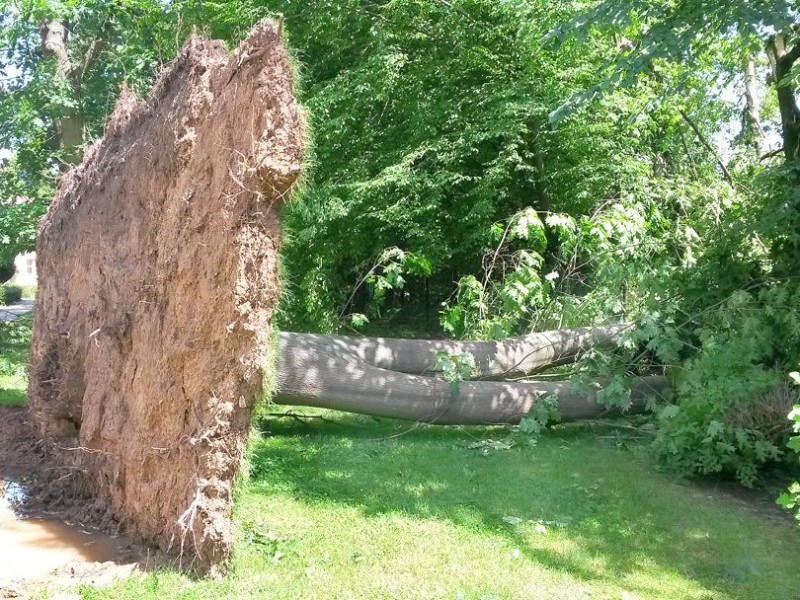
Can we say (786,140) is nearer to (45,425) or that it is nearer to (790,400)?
(790,400)

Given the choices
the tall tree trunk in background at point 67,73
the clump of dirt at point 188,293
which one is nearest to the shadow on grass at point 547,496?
the clump of dirt at point 188,293

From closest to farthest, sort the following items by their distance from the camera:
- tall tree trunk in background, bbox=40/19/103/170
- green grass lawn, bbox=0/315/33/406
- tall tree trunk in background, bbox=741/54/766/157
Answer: green grass lawn, bbox=0/315/33/406, tall tree trunk in background, bbox=40/19/103/170, tall tree trunk in background, bbox=741/54/766/157

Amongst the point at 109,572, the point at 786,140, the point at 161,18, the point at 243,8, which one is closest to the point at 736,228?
the point at 786,140

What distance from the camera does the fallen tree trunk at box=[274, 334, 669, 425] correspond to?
7.38 metres

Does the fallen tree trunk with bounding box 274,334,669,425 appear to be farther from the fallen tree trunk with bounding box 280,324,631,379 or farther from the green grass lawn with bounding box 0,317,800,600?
the green grass lawn with bounding box 0,317,800,600

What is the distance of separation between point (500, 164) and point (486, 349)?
3.71m

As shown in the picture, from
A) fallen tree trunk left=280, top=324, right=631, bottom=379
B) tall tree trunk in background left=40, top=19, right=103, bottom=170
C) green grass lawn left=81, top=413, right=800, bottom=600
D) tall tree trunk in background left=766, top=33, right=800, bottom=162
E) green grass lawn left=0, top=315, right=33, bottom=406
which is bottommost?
green grass lawn left=81, top=413, right=800, bottom=600

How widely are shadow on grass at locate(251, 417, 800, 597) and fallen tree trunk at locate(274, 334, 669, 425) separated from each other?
26 cm

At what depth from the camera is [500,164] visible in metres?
11.1

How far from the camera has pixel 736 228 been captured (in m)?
7.73

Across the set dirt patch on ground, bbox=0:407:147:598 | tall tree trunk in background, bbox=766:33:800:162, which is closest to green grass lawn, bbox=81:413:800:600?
dirt patch on ground, bbox=0:407:147:598

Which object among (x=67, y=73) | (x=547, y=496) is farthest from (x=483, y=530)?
(x=67, y=73)

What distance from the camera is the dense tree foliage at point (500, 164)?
311 inches

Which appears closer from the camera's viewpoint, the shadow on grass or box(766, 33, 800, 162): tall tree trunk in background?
the shadow on grass
